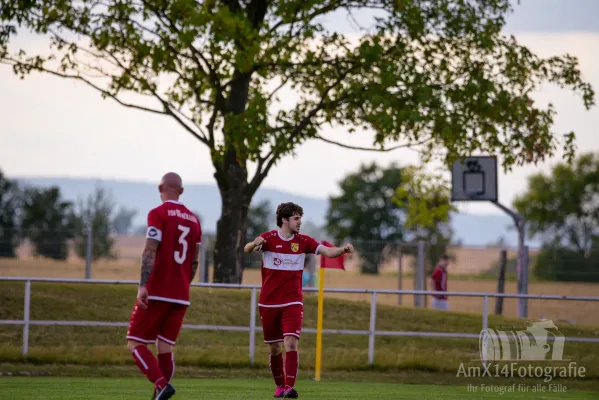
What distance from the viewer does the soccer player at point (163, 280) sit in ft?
35.1

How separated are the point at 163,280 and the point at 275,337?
2920mm

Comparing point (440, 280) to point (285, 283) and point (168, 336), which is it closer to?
point (285, 283)

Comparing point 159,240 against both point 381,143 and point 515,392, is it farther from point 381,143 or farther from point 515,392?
point 381,143

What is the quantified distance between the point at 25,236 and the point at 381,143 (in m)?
12.3

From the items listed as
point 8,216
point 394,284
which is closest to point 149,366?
point 394,284

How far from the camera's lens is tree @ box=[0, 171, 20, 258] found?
3331 cm

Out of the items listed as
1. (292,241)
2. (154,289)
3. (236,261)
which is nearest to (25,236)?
(236,261)

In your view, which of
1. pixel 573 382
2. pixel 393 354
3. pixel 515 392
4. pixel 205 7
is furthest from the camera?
pixel 205 7

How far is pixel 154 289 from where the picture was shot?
10.8 metres

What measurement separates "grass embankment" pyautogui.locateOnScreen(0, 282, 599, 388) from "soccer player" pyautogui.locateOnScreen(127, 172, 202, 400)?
8.88 metres

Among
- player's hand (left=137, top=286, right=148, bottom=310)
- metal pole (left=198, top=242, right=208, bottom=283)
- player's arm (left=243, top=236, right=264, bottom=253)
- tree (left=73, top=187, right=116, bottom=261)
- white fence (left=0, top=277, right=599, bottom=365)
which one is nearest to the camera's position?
player's hand (left=137, top=286, right=148, bottom=310)

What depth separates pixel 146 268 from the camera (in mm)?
10672

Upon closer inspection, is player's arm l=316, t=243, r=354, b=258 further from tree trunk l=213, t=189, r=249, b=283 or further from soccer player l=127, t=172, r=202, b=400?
tree trunk l=213, t=189, r=249, b=283

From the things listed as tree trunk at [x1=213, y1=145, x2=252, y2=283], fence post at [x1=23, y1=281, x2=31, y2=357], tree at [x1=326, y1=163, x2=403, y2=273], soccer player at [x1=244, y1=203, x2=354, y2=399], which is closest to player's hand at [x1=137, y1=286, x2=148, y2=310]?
soccer player at [x1=244, y1=203, x2=354, y2=399]
